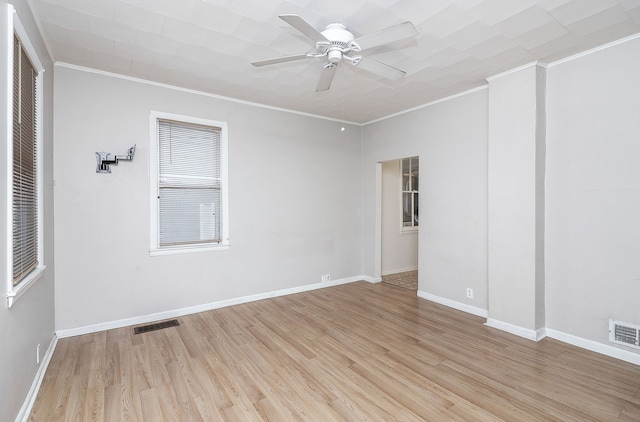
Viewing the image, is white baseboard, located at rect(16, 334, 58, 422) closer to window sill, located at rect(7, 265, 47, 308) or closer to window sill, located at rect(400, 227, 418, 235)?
window sill, located at rect(7, 265, 47, 308)

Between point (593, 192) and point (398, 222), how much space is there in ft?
11.0

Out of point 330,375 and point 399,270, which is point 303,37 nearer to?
point 330,375

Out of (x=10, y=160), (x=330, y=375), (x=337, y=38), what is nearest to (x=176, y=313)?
(x=330, y=375)

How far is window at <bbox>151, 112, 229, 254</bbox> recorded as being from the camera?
3.85 meters

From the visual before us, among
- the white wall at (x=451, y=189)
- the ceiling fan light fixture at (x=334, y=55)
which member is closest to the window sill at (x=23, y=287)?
the ceiling fan light fixture at (x=334, y=55)

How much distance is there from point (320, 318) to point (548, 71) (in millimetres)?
3700

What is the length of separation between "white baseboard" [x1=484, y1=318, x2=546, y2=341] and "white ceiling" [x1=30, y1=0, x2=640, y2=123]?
2.76 m

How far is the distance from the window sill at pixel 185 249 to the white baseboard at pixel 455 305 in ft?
9.65

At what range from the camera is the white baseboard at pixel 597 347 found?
9.01 ft

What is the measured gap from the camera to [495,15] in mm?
2402

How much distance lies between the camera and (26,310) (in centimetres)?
219

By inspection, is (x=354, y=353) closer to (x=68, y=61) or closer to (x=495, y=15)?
(x=495, y=15)

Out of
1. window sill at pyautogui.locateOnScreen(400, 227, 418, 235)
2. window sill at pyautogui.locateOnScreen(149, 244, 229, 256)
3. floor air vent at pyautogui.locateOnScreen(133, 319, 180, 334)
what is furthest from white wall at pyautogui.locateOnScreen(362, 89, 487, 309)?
floor air vent at pyautogui.locateOnScreen(133, 319, 180, 334)

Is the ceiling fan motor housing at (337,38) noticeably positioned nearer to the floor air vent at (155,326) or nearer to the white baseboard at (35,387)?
the white baseboard at (35,387)
